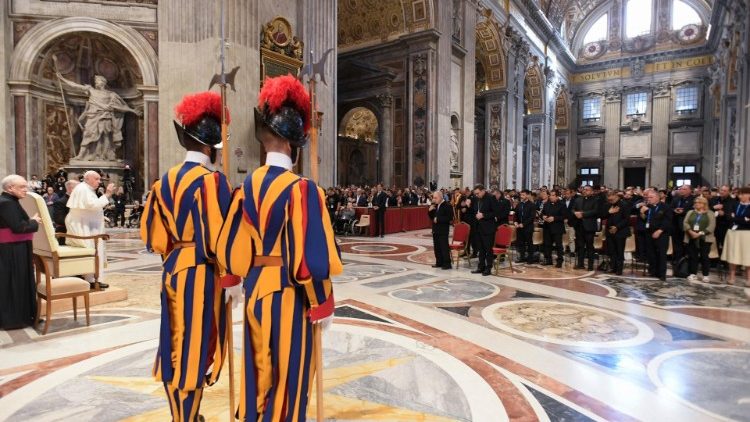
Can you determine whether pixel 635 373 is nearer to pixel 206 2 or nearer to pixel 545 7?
pixel 206 2

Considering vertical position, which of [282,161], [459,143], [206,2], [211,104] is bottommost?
[282,161]

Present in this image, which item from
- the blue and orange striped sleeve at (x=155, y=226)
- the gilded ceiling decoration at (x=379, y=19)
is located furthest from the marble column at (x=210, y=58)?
the blue and orange striped sleeve at (x=155, y=226)

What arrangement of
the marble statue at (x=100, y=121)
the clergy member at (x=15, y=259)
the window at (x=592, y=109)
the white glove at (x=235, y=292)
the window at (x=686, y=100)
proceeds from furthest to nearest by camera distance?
1. the window at (x=592, y=109)
2. the window at (x=686, y=100)
3. the marble statue at (x=100, y=121)
4. the clergy member at (x=15, y=259)
5. the white glove at (x=235, y=292)

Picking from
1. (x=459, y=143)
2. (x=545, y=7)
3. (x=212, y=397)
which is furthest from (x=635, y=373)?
(x=545, y=7)

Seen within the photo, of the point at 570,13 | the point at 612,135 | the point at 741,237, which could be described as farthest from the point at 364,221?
the point at 570,13

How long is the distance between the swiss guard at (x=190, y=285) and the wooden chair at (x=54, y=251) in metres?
3.00

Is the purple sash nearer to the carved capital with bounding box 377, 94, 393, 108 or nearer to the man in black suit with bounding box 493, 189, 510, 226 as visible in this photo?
the man in black suit with bounding box 493, 189, 510, 226

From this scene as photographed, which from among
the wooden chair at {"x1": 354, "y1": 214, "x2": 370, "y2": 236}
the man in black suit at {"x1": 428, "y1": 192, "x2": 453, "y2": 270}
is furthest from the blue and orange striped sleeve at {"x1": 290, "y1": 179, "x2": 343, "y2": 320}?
the wooden chair at {"x1": 354, "y1": 214, "x2": 370, "y2": 236}

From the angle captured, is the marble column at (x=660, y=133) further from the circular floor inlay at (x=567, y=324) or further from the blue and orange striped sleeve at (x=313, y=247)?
the blue and orange striped sleeve at (x=313, y=247)

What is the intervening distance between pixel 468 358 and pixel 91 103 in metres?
14.8

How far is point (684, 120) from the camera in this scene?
33.0 metres

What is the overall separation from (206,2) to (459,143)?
1309cm

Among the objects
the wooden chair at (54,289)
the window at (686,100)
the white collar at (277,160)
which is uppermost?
the window at (686,100)

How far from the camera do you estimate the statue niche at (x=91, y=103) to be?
13578 millimetres
